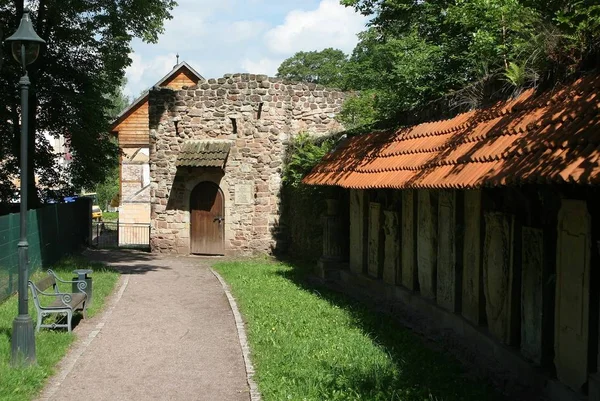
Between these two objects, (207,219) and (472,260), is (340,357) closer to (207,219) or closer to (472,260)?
(472,260)

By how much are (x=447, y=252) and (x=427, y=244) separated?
2.67 feet

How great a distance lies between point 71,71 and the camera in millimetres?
18750

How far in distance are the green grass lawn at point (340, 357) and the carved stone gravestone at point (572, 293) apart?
0.86 m

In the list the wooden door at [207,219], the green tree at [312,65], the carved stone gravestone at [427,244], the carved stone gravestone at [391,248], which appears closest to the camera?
the carved stone gravestone at [427,244]

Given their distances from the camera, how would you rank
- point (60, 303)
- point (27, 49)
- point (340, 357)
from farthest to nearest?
point (60, 303), point (27, 49), point (340, 357)

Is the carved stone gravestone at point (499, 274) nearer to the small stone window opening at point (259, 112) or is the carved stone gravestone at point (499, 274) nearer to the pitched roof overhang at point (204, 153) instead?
the pitched roof overhang at point (204, 153)

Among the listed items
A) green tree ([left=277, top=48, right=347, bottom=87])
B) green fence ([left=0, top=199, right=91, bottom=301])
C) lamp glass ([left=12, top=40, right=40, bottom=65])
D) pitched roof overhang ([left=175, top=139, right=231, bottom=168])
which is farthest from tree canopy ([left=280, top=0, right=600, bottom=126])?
green tree ([left=277, top=48, right=347, bottom=87])

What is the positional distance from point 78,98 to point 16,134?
1875mm

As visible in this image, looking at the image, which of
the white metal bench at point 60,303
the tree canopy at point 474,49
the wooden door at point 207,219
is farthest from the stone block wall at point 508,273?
the wooden door at point 207,219

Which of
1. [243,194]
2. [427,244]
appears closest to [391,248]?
[427,244]

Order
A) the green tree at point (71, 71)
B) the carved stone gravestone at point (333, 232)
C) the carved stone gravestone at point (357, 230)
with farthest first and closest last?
the green tree at point (71, 71) < the carved stone gravestone at point (333, 232) < the carved stone gravestone at point (357, 230)

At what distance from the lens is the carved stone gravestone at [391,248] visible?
1129 centimetres

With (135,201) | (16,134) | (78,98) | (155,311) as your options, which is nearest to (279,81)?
(78,98)

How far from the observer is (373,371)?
717 centimetres
